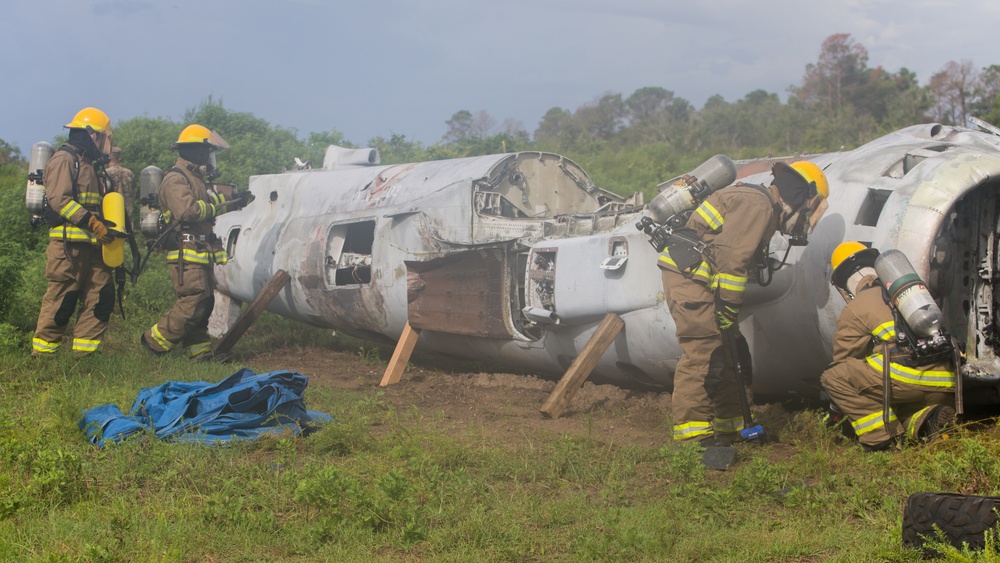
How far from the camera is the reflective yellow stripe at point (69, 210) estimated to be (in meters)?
8.42

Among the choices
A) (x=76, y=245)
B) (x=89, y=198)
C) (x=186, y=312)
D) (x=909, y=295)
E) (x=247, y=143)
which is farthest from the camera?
(x=247, y=143)

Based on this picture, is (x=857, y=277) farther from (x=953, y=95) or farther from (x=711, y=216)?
(x=953, y=95)

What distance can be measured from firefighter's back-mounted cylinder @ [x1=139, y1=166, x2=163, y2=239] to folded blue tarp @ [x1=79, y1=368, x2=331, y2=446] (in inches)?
127

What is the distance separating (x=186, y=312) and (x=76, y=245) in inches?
49.3

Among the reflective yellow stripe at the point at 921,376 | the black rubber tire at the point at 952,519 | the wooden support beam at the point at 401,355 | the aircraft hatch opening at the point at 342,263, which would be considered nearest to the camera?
the black rubber tire at the point at 952,519

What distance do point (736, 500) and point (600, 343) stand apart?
2.35 metres

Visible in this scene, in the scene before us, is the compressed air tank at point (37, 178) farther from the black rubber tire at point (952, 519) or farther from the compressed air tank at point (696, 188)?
the black rubber tire at point (952, 519)

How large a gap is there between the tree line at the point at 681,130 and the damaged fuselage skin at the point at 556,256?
9.44ft

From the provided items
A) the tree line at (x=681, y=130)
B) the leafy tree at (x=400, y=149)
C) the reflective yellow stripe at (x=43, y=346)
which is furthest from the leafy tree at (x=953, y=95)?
the reflective yellow stripe at (x=43, y=346)

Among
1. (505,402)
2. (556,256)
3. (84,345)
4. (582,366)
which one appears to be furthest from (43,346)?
(582,366)

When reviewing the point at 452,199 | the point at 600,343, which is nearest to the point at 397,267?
the point at 452,199

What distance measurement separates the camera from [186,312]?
9.35 meters

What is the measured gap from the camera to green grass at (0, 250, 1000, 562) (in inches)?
167

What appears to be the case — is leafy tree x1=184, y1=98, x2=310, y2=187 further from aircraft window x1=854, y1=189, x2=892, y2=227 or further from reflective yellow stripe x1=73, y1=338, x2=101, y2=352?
aircraft window x1=854, y1=189, x2=892, y2=227
